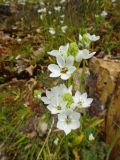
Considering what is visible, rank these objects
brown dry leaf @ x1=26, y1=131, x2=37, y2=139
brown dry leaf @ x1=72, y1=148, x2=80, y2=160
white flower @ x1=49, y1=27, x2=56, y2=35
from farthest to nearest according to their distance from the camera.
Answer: white flower @ x1=49, y1=27, x2=56, y2=35 → brown dry leaf @ x1=26, y1=131, x2=37, y2=139 → brown dry leaf @ x1=72, y1=148, x2=80, y2=160

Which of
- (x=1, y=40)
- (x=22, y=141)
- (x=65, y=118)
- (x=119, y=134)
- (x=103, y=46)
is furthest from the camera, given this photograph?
(x=1, y=40)

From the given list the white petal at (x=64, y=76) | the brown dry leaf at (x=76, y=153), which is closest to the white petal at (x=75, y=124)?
the white petal at (x=64, y=76)

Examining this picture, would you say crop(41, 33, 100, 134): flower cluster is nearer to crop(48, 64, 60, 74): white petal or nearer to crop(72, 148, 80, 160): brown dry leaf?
crop(48, 64, 60, 74): white petal

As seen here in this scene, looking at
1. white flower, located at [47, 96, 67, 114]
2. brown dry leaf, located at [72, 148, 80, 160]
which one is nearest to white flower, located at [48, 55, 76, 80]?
white flower, located at [47, 96, 67, 114]

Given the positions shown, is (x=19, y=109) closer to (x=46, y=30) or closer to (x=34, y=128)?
(x=34, y=128)

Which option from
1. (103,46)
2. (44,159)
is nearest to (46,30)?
(103,46)

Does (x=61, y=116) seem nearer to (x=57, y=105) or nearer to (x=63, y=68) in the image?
(x=57, y=105)

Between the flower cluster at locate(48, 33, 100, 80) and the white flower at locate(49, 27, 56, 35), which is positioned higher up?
the flower cluster at locate(48, 33, 100, 80)
